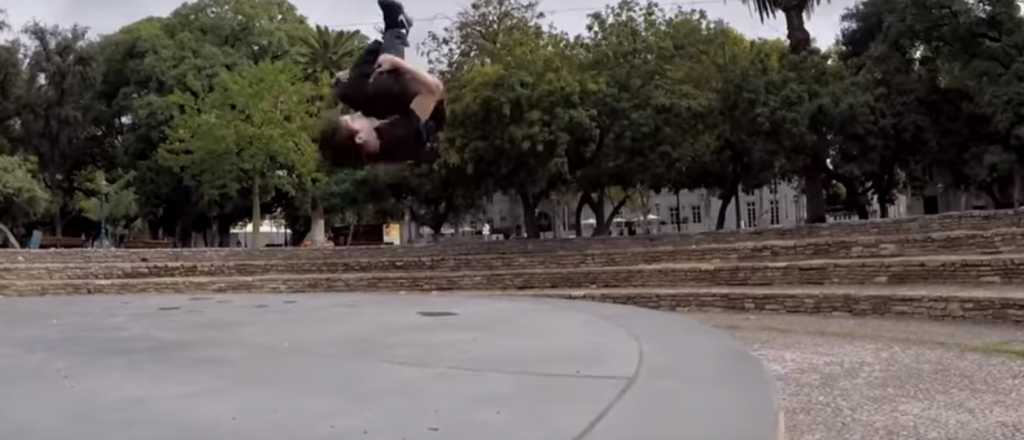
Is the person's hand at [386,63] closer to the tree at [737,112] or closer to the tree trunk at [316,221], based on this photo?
the tree at [737,112]

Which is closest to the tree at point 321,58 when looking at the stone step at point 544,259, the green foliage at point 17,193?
the green foliage at point 17,193

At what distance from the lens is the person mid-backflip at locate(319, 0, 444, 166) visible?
15.2m

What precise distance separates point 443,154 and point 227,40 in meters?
27.7

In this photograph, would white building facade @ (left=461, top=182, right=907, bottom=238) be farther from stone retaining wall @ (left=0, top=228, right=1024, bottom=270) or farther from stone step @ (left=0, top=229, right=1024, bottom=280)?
stone step @ (left=0, top=229, right=1024, bottom=280)

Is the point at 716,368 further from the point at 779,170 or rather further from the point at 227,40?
the point at 227,40

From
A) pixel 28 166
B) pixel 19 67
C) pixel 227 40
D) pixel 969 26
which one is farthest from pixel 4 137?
pixel 969 26

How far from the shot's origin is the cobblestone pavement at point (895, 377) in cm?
668

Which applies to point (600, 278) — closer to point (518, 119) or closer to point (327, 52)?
point (518, 119)

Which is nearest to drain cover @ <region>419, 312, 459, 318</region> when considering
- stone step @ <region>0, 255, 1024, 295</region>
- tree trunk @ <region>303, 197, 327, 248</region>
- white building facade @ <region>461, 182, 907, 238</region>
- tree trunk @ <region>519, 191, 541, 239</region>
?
stone step @ <region>0, 255, 1024, 295</region>

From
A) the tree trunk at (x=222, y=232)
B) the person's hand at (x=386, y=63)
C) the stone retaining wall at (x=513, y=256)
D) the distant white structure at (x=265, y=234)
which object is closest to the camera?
the person's hand at (x=386, y=63)

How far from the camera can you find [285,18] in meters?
53.1

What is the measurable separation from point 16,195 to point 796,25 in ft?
103

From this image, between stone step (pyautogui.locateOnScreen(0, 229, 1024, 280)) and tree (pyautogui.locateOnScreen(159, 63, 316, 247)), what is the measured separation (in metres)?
10.1

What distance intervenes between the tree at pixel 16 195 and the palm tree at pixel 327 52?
1396 centimetres
